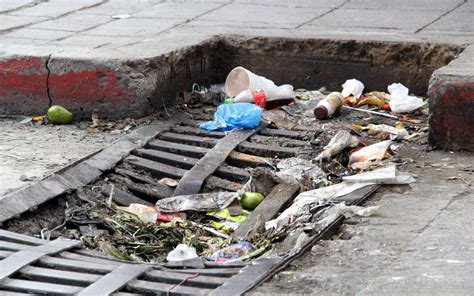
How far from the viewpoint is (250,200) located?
4.89 meters

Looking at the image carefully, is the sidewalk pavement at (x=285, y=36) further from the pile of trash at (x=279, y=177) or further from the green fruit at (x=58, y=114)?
the pile of trash at (x=279, y=177)

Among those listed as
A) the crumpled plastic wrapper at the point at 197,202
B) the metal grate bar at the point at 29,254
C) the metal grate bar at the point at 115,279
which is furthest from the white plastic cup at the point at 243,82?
the metal grate bar at the point at 115,279

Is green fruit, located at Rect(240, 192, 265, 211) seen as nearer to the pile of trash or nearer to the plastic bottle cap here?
the pile of trash

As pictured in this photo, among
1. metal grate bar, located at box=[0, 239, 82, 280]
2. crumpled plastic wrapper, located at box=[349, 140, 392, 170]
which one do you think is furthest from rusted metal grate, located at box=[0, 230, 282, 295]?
crumpled plastic wrapper, located at box=[349, 140, 392, 170]

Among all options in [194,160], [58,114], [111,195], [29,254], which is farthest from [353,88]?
[29,254]

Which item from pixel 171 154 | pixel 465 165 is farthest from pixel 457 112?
pixel 171 154

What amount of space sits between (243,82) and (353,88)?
0.69m

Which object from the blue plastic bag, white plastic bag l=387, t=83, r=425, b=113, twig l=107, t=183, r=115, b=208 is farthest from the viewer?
white plastic bag l=387, t=83, r=425, b=113

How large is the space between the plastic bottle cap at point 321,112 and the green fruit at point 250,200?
1127 millimetres

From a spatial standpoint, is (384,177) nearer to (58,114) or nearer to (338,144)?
(338,144)

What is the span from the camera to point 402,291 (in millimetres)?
3396

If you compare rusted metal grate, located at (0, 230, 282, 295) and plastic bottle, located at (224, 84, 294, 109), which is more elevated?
plastic bottle, located at (224, 84, 294, 109)

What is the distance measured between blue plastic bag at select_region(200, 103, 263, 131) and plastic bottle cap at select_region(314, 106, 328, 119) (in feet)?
1.09

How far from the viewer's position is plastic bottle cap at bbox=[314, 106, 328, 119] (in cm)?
588
